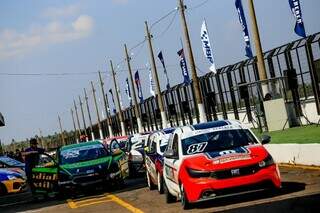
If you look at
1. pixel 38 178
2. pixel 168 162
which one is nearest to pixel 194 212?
pixel 168 162

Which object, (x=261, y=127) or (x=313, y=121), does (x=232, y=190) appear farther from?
(x=261, y=127)

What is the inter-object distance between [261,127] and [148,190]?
13134 mm

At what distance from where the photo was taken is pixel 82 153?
19.8 m

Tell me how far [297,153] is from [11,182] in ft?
38.2

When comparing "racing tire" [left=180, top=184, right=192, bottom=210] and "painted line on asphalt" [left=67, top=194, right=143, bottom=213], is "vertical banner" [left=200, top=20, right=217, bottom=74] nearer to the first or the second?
"painted line on asphalt" [left=67, top=194, right=143, bottom=213]

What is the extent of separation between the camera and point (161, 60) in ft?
152

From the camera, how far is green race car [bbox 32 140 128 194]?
18297 mm

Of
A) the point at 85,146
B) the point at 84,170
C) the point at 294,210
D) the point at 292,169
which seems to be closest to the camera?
the point at 294,210

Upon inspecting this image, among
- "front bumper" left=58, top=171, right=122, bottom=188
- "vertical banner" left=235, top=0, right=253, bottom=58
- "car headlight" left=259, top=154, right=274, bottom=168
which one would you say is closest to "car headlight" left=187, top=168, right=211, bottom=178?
"car headlight" left=259, top=154, right=274, bottom=168

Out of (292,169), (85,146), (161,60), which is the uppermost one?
(161,60)

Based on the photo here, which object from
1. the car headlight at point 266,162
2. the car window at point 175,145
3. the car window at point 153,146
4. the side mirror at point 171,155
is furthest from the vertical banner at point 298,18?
the car headlight at point 266,162

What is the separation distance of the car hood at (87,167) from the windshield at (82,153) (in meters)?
0.51

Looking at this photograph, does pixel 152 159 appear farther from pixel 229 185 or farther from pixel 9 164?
pixel 9 164

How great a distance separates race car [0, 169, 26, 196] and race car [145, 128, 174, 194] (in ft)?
28.0
